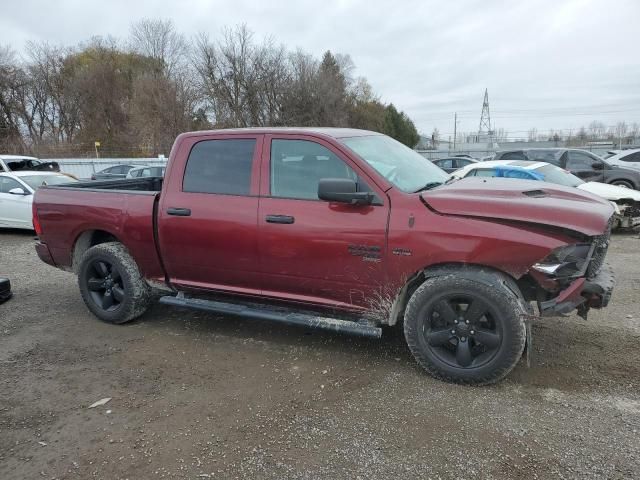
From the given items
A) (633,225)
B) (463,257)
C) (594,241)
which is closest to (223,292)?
(463,257)

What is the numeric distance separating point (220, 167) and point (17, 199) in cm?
833

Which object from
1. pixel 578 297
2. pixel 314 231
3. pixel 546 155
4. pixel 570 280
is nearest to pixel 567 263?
pixel 570 280

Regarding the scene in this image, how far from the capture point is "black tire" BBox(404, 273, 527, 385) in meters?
3.23

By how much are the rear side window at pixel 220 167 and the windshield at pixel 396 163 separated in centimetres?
90

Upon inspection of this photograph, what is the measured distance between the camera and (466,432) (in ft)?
9.52

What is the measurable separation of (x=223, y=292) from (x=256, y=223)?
82 cm

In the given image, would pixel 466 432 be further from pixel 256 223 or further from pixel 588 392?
pixel 256 223

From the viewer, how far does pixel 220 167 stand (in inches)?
165

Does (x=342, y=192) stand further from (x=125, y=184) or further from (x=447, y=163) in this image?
(x=447, y=163)

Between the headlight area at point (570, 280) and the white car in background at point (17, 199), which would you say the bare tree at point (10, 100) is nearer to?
the white car in background at point (17, 199)

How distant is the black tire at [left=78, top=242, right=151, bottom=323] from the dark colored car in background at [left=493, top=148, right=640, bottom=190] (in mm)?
11843

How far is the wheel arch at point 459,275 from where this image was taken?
329 centimetres

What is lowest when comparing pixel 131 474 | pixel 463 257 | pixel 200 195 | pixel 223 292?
pixel 131 474

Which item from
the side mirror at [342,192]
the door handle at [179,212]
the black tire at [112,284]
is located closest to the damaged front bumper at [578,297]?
the side mirror at [342,192]
